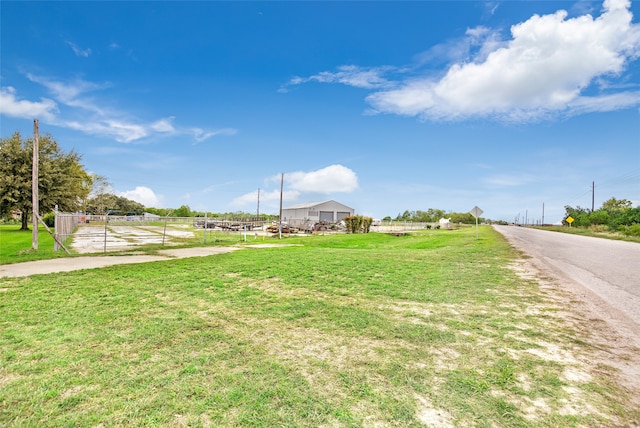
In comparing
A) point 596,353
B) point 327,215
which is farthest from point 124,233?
point 327,215

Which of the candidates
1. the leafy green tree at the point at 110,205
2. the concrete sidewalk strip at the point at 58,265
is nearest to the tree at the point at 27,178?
the leafy green tree at the point at 110,205

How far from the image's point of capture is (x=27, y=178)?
2731cm

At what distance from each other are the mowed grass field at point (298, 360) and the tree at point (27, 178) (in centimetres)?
2790

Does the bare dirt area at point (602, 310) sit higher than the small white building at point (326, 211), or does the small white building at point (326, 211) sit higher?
the small white building at point (326, 211)

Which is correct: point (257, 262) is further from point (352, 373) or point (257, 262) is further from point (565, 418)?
point (565, 418)

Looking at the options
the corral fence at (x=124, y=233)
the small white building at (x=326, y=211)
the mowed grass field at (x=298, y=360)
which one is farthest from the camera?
the small white building at (x=326, y=211)

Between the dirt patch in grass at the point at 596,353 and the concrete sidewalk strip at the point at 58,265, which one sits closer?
the dirt patch in grass at the point at 596,353

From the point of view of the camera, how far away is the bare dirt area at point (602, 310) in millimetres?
3248

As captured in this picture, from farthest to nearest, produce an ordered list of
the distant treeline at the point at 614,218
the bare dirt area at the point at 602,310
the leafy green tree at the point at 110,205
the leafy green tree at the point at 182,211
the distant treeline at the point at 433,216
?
the distant treeline at the point at 433,216
the leafy green tree at the point at 182,211
the leafy green tree at the point at 110,205
the distant treeline at the point at 614,218
the bare dirt area at the point at 602,310

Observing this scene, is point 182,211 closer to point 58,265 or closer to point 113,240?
point 113,240

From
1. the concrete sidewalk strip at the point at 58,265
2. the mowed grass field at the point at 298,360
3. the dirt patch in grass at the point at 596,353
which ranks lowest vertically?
the concrete sidewalk strip at the point at 58,265

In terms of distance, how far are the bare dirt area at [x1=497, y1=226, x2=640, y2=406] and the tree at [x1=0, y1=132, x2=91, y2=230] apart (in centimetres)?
3494

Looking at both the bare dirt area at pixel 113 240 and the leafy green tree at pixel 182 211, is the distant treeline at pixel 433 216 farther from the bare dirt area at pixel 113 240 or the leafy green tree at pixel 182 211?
the bare dirt area at pixel 113 240

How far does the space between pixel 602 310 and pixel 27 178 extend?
121ft
